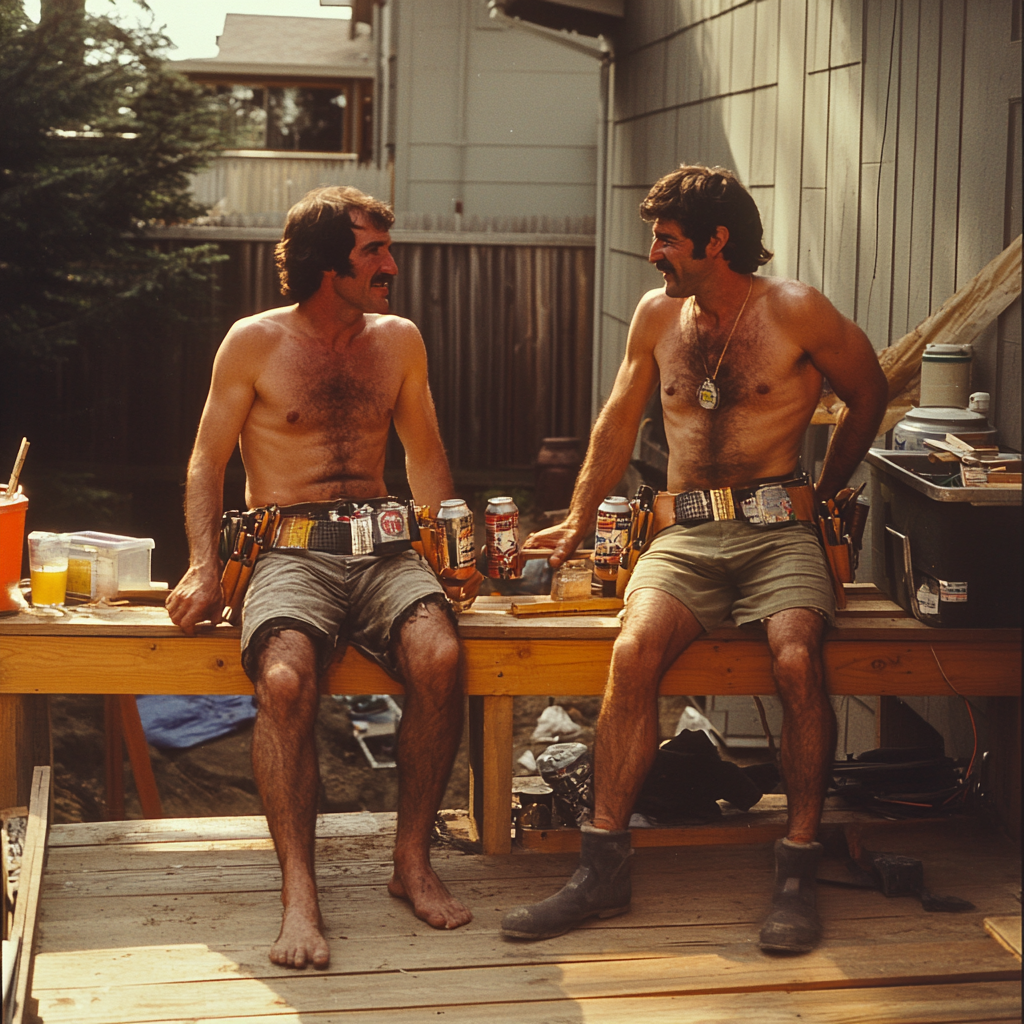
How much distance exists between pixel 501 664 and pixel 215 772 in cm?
271

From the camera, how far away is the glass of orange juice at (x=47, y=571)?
3.72 meters

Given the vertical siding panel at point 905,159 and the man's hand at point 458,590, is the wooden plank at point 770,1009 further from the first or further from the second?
the vertical siding panel at point 905,159

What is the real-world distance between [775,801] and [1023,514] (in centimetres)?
138

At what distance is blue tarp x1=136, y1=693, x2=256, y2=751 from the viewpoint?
6.05 meters

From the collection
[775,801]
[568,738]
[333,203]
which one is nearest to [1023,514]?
[775,801]

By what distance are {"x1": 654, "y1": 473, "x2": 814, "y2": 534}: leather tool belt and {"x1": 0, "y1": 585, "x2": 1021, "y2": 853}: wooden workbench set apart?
31 centimetres

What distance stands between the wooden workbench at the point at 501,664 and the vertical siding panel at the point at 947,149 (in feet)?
3.62

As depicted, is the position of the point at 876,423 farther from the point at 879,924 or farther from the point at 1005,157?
the point at 879,924

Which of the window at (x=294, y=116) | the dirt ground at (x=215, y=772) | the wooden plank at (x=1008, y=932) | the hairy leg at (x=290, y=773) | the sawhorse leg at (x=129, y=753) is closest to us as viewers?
the wooden plank at (x=1008, y=932)

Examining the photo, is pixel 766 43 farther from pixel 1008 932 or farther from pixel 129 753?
pixel 1008 932

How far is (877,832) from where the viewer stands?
366 cm

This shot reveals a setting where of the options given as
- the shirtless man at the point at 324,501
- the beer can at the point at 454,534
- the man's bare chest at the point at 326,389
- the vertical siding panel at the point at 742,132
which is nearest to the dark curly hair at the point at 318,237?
the shirtless man at the point at 324,501

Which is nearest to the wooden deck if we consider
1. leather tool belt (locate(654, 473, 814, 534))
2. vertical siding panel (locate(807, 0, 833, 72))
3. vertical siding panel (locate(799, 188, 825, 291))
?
leather tool belt (locate(654, 473, 814, 534))

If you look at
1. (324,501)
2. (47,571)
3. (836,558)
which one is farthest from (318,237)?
(836,558)
